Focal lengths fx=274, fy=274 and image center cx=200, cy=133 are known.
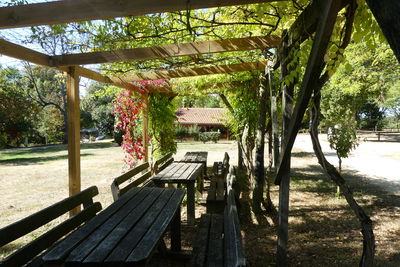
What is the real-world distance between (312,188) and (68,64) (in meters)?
7.17

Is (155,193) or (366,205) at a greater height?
(155,193)

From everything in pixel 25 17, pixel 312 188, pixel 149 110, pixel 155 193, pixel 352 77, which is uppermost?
pixel 352 77

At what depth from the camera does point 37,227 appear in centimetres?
220

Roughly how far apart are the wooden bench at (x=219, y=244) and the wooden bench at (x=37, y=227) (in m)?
1.18

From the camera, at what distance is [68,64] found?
13.0ft

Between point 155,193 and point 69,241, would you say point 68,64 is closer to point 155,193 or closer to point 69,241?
point 155,193

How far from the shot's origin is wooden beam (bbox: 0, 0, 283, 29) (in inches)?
92.8

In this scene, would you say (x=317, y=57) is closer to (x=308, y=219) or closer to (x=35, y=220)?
(x=35, y=220)

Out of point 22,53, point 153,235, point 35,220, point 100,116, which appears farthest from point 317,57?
point 100,116

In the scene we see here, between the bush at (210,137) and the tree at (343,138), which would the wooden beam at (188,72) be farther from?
the bush at (210,137)

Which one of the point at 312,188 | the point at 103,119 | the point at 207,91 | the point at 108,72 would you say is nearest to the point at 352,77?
the point at 312,188

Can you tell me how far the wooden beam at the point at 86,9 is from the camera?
2.36 m

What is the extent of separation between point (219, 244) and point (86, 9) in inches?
97.0

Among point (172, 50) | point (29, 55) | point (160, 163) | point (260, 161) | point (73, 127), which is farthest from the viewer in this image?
point (160, 163)
